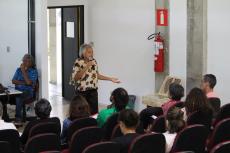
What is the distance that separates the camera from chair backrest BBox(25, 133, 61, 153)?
4688 mm

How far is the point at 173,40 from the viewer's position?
9734 mm

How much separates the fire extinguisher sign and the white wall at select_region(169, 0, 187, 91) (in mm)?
108

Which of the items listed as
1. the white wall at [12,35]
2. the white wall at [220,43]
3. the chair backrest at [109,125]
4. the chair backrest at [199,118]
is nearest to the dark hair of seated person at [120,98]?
the chair backrest at [109,125]

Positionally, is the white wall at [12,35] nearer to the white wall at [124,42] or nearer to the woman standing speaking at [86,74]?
the white wall at [124,42]

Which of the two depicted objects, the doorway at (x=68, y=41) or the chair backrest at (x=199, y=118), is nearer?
the chair backrest at (x=199, y=118)

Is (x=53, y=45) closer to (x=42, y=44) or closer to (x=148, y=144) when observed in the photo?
(x=42, y=44)

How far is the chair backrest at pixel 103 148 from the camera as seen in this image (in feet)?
13.5

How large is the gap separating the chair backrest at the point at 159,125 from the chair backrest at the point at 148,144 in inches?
36.7

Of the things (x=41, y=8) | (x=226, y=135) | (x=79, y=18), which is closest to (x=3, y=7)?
(x=41, y=8)

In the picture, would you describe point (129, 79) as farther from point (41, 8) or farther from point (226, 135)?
point (226, 135)

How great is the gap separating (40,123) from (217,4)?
4689 mm

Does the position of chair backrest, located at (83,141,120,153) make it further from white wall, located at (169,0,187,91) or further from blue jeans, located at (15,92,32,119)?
white wall, located at (169,0,187,91)

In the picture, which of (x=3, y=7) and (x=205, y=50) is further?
(x=3, y=7)

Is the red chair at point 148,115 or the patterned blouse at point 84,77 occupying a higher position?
the patterned blouse at point 84,77
